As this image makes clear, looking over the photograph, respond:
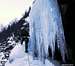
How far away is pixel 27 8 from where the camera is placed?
3.28 meters

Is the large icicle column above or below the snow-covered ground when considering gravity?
above

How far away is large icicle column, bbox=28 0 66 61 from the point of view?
2.23m

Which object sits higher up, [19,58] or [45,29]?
[45,29]

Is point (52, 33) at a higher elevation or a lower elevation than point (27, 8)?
lower

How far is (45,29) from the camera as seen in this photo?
2.40m

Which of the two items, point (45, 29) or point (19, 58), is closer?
point (45, 29)

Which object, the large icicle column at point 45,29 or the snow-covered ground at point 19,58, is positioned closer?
the large icicle column at point 45,29

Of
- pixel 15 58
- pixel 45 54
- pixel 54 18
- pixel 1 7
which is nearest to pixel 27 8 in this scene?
pixel 1 7

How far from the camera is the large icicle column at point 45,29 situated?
2.23 meters

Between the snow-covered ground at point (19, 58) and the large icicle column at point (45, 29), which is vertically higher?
the large icicle column at point (45, 29)

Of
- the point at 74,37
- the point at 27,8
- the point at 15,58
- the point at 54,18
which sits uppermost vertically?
the point at 27,8

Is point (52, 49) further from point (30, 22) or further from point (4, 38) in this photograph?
point (4, 38)

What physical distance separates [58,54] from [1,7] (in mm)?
1251

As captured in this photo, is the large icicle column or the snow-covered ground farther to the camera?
the snow-covered ground
